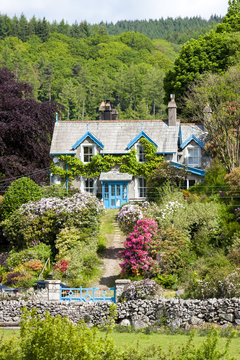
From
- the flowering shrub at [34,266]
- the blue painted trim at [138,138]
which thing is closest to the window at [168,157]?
the blue painted trim at [138,138]

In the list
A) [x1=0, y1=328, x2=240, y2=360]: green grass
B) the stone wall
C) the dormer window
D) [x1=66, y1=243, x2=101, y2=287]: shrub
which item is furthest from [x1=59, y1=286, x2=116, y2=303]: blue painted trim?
the dormer window

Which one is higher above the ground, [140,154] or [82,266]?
[140,154]

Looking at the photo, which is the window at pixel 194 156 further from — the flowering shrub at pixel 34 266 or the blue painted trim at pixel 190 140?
the flowering shrub at pixel 34 266

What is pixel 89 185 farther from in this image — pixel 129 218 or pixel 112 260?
pixel 129 218

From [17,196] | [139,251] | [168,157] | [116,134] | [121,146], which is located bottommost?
[139,251]

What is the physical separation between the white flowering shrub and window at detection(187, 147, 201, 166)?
11.8 meters

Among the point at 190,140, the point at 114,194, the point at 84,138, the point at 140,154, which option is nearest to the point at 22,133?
the point at 84,138

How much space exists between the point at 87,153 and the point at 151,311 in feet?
64.0

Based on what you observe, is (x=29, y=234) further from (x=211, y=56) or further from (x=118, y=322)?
(x=211, y=56)

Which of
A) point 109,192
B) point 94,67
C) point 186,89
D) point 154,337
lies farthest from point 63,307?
point 94,67

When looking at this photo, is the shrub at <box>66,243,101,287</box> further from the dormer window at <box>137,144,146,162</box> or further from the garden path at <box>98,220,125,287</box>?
the dormer window at <box>137,144,146,162</box>

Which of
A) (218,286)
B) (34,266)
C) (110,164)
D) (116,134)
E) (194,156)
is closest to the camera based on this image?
(218,286)

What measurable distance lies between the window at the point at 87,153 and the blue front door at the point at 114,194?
232 centimetres

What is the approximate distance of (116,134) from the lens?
40.3 m
